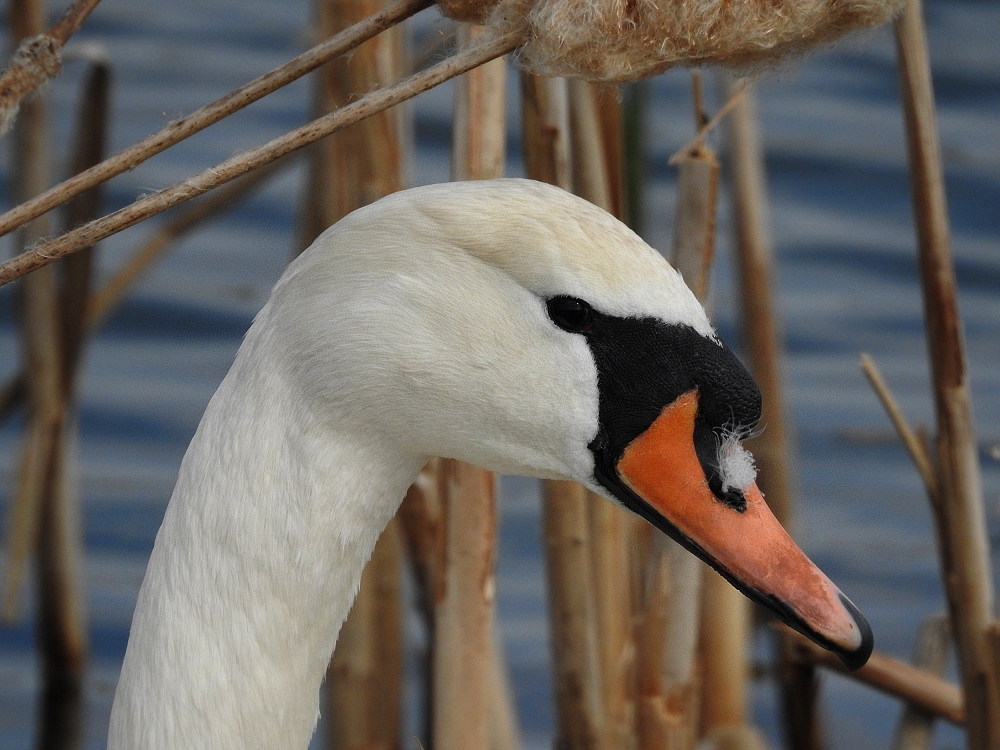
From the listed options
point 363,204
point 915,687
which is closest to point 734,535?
point 363,204

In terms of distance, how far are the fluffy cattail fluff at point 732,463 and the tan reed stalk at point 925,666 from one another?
4.76 feet

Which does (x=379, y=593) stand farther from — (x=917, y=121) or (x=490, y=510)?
(x=917, y=121)

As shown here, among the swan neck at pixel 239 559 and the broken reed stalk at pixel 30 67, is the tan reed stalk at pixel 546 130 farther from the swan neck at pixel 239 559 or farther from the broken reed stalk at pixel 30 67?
the broken reed stalk at pixel 30 67

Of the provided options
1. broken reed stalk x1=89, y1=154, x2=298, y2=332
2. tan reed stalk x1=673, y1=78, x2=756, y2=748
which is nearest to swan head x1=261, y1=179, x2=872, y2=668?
tan reed stalk x1=673, y1=78, x2=756, y2=748

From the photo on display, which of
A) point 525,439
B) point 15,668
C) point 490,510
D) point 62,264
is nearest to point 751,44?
point 525,439

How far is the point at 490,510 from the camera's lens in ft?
6.95

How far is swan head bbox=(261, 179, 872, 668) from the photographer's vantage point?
1.57 m

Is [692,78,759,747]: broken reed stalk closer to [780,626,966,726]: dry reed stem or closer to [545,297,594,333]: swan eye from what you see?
[780,626,966,726]: dry reed stem

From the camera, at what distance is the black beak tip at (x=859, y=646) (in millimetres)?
1528

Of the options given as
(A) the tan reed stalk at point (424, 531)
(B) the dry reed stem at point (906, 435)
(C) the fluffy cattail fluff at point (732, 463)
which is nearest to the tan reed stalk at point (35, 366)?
(A) the tan reed stalk at point (424, 531)

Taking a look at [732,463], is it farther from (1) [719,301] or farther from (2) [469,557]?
(1) [719,301]

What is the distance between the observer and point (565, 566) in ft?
7.36

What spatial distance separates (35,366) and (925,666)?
6.15 ft

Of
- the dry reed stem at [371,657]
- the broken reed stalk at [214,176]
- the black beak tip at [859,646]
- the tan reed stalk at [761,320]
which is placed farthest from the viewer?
the tan reed stalk at [761,320]
